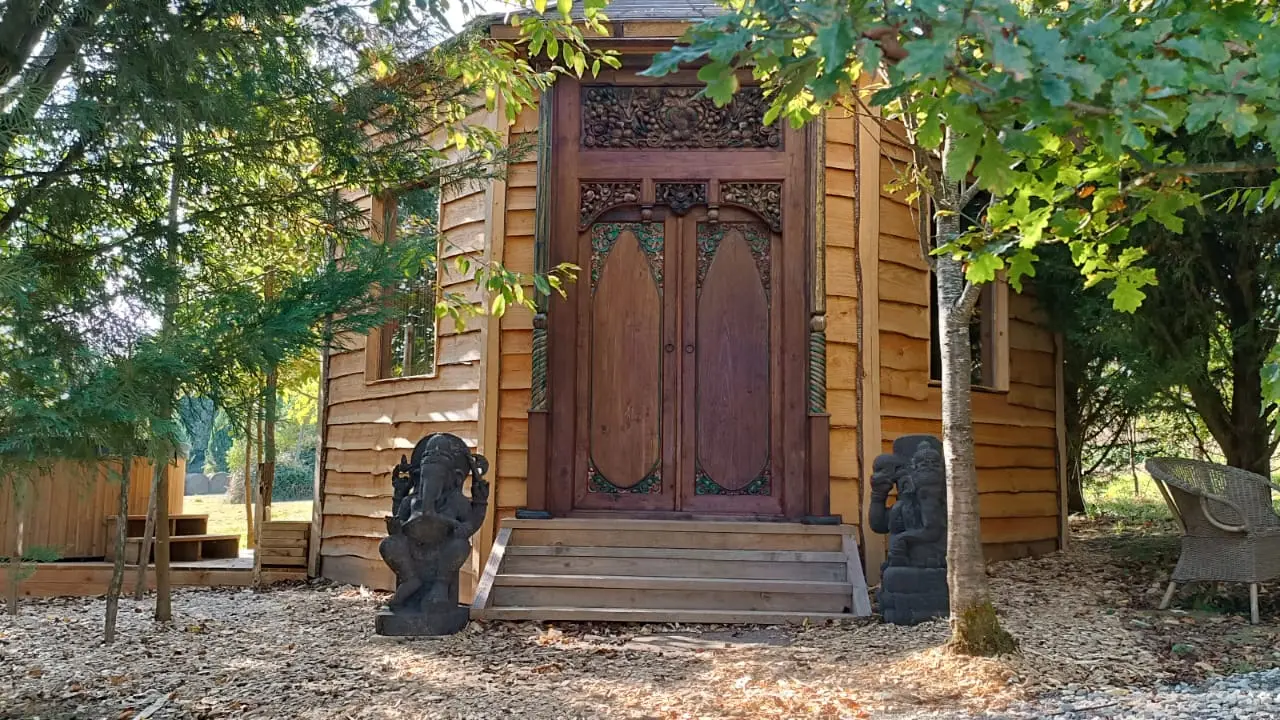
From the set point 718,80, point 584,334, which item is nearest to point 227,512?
point 584,334

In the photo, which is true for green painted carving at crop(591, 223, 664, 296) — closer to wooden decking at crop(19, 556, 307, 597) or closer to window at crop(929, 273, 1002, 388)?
window at crop(929, 273, 1002, 388)

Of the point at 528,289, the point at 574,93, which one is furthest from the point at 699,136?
the point at 528,289

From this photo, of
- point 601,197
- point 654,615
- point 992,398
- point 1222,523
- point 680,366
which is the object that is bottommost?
point 654,615

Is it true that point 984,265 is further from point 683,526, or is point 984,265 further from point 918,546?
point 683,526

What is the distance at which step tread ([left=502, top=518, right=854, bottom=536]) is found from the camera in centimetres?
599

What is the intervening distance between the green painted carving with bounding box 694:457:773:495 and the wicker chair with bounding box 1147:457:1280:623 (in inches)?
89.5

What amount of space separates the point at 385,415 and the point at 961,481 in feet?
15.4

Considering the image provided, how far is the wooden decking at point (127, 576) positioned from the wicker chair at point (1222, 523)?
655 cm

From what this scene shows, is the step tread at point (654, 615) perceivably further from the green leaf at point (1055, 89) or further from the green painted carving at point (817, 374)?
the green leaf at point (1055, 89)

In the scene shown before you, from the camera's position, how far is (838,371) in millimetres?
6422

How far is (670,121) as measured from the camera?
659 cm

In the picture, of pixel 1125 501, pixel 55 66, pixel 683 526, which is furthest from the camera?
pixel 1125 501

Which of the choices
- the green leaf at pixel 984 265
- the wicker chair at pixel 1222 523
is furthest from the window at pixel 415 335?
the wicker chair at pixel 1222 523

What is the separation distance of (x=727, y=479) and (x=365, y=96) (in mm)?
3503
